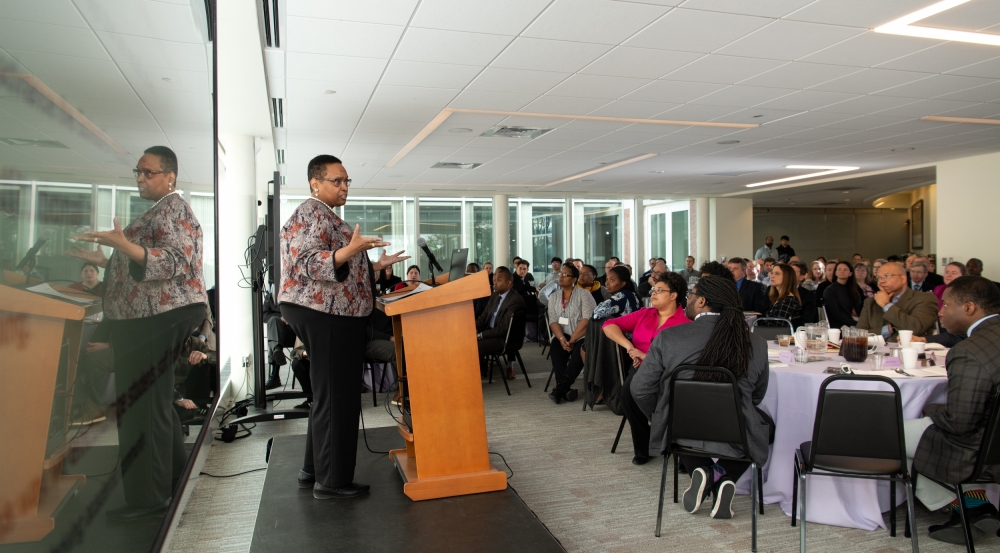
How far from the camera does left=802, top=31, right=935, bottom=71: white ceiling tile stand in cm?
458

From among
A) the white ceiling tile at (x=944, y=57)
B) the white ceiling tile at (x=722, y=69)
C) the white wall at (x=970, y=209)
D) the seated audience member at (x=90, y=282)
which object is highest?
the white ceiling tile at (x=944, y=57)

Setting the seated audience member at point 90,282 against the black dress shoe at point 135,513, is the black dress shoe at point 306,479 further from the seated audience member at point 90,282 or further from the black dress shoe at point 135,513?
the seated audience member at point 90,282

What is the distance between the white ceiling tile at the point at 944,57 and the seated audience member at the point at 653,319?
2675 millimetres

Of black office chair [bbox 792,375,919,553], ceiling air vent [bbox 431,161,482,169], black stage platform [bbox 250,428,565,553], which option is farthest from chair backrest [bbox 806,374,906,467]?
ceiling air vent [bbox 431,161,482,169]

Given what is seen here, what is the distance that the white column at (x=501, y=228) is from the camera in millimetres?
15508

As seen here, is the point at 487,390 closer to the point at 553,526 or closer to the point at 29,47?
the point at 553,526

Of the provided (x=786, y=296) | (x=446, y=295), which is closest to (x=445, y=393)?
(x=446, y=295)

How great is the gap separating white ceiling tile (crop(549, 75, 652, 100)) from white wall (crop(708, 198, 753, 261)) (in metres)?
11.6

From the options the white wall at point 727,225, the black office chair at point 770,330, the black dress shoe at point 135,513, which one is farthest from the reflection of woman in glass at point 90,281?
the white wall at point 727,225

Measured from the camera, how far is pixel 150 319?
1.23m

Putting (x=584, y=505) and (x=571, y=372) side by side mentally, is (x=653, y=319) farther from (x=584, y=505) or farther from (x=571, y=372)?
(x=571, y=372)

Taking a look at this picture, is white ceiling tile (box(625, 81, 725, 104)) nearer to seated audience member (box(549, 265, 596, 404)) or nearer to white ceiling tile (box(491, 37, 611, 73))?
white ceiling tile (box(491, 37, 611, 73))

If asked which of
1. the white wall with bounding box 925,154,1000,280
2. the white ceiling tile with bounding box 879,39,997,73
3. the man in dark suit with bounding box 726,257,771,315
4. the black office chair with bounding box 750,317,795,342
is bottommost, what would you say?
the black office chair with bounding box 750,317,795,342

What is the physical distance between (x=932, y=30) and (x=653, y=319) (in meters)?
2.82
